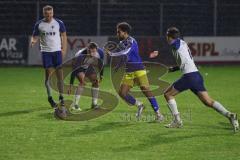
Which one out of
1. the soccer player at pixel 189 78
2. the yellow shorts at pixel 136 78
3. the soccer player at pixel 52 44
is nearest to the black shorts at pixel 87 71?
the soccer player at pixel 52 44

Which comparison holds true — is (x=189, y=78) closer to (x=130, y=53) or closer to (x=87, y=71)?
(x=130, y=53)

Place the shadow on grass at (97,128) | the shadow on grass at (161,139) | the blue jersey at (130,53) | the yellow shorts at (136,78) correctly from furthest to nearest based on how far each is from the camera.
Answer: the yellow shorts at (136,78) → the blue jersey at (130,53) → the shadow on grass at (97,128) → the shadow on grass at (161,139)

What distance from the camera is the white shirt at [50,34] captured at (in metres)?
14.3

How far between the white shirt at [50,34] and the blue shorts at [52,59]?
0.09 meters

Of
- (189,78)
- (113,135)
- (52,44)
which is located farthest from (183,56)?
(52,44)

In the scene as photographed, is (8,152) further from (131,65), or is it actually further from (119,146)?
(131,65)

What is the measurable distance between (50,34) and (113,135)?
13.3 ft

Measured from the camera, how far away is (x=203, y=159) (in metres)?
9.13

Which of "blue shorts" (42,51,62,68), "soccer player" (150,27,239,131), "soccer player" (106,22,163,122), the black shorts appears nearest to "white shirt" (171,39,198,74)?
"soccer player" (150,27,239,131)

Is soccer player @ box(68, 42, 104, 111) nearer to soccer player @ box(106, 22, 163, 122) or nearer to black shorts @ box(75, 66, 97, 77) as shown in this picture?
black shorts @ box(75, 66, 97, 77)

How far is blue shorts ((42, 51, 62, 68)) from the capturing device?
1430 cm

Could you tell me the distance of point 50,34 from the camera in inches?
561

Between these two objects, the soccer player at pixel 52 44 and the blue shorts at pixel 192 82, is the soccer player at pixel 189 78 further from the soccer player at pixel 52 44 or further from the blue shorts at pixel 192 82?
the soccer player at pixel 52 44

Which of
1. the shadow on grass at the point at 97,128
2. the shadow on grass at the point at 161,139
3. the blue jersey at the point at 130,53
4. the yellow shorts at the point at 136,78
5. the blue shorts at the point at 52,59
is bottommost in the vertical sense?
the shadow on grass at the point at 97,128
